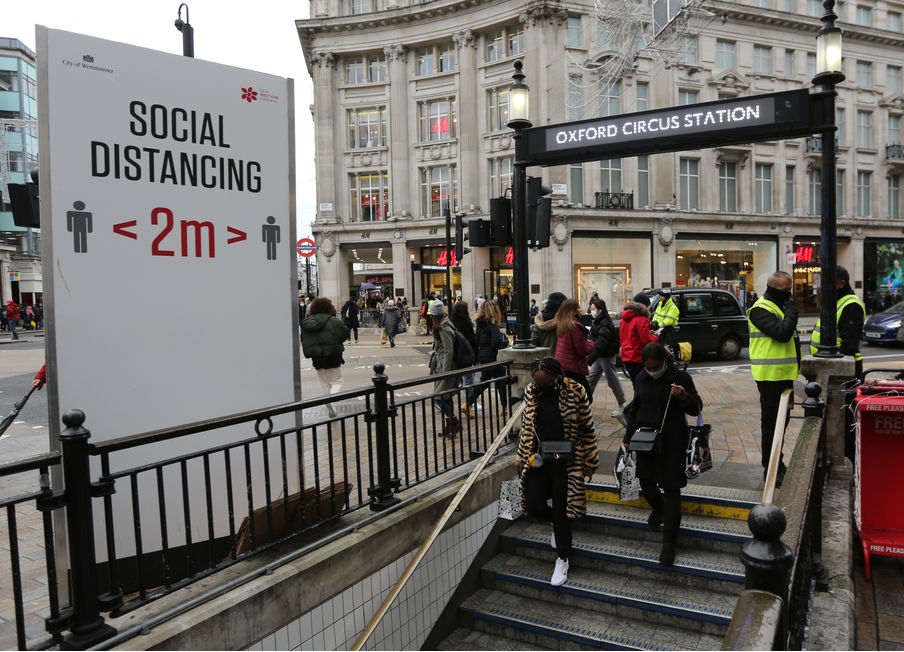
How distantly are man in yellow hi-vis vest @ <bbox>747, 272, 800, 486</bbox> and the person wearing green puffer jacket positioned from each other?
5488 millimetres

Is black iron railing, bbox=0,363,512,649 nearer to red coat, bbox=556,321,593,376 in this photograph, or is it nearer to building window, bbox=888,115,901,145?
red coat, bbox=556,321,593,376

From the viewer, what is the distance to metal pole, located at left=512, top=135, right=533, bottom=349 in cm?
689

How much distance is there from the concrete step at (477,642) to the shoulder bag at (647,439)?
187 centimetres

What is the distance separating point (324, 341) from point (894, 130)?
4363 centimetres

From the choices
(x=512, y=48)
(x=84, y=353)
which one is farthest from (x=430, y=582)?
Result: (x=512, y=48)

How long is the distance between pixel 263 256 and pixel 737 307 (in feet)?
→ 48.1

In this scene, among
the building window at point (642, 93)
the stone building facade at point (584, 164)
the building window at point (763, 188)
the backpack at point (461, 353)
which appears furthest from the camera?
the building window at point (763, 188)

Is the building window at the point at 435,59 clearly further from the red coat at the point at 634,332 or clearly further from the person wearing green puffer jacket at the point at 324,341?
the red coat at the point at 634,332

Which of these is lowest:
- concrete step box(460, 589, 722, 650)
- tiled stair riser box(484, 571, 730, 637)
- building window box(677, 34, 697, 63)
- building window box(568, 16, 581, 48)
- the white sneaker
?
concrete step box(460, 589, 722, 650)

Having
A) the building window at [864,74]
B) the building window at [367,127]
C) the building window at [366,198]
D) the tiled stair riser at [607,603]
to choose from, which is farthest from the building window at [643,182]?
the tiled stair riser at [607,603]

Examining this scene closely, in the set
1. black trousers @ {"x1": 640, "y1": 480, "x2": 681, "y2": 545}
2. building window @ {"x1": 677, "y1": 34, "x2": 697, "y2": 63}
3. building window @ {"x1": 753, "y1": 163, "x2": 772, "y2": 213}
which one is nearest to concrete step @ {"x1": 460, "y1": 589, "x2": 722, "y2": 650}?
black trousers @ {"x1": 640, "y1": 480, "x2": 681, "y2": 545}

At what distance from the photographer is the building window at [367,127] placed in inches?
1436

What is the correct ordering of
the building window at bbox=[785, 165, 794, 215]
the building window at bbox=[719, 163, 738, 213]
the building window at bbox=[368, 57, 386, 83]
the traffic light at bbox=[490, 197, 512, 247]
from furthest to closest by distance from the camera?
the building window at bbox=[368, 57, 386, 83]
the building window at bbox=[785, 165, 794, 215]
the building window at bbox=[719, 163, 738, 213]
the traffic light at bbox=[490, 197, 512, 247]

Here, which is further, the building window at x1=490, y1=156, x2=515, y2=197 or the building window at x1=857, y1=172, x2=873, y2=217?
the building window at x1=857, y1=172, x2=873, y2=217
